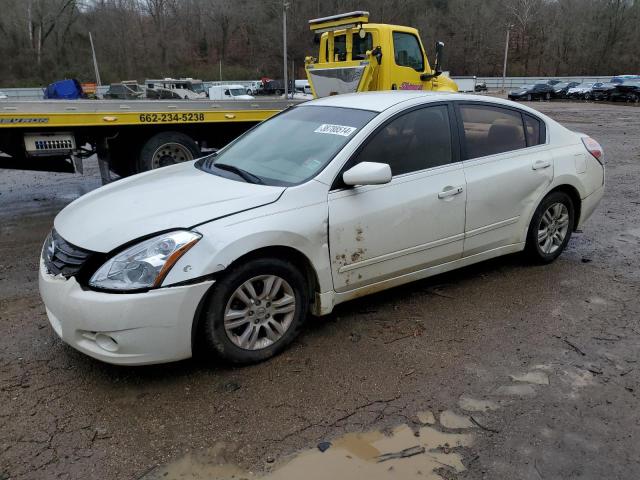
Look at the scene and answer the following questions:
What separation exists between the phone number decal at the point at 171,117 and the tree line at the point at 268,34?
67.1 metres

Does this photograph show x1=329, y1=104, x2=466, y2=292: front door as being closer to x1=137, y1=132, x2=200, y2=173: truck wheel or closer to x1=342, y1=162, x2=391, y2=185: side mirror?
x1=342, y1=162, x2=391, y2=185: side mirror

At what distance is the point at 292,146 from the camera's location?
4.00 m

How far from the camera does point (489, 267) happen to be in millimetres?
5039

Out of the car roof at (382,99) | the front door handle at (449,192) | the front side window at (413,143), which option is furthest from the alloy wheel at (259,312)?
the car roof at (382,99)

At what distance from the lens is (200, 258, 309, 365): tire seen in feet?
10.2

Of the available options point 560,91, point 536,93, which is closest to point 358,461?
point 536,93

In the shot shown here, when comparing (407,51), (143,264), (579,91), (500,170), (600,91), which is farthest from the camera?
(579,91)

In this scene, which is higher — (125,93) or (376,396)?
(125,93)

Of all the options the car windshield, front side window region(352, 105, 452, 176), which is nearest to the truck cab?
the car windshield

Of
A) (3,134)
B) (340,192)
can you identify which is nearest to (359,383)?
(340,192)

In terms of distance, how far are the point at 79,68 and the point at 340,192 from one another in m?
75.4

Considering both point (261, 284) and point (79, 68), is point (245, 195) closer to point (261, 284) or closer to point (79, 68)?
point (261, 284)

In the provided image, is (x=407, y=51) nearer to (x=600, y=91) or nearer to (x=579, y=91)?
(x=600, y=91)

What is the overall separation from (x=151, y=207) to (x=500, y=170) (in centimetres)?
273
